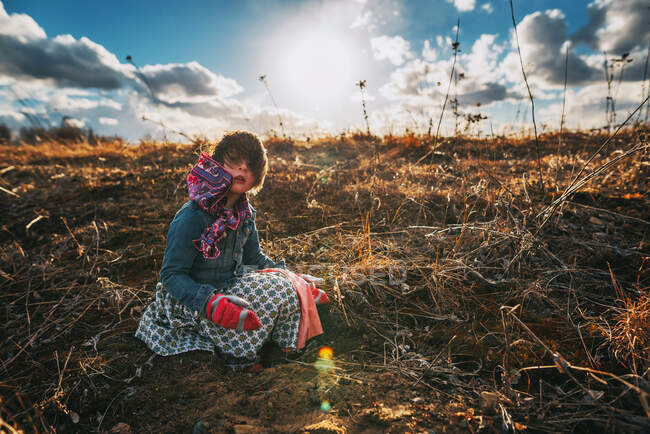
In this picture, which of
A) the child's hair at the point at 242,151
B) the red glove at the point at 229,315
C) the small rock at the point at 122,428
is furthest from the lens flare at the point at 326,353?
the child's hair at the point at 242,151

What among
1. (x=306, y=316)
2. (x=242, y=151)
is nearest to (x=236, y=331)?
(x=306, y=316)

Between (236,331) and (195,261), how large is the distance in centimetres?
52

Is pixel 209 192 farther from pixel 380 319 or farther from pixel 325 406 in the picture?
pixel 380 319

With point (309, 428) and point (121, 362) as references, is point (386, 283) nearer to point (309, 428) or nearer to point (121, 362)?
point (309, 428)

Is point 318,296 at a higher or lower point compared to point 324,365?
higher

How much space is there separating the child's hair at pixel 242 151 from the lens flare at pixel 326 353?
119 centimetres

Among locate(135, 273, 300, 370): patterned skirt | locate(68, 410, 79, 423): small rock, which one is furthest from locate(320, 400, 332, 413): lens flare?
locate(68, 410, 79, 423): small rock

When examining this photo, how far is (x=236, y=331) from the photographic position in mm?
1841

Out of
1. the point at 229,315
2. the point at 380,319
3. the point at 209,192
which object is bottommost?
the point at 380,319

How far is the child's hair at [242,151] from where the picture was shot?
6.20ft

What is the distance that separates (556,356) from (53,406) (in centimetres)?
238

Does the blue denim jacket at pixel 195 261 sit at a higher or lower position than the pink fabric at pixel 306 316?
higher

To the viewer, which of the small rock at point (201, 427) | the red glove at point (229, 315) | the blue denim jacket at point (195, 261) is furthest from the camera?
the blue denim jacket at point (195, 261)

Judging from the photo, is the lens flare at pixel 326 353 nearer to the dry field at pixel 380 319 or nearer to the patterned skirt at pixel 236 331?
the dry field at pixel 380 319
